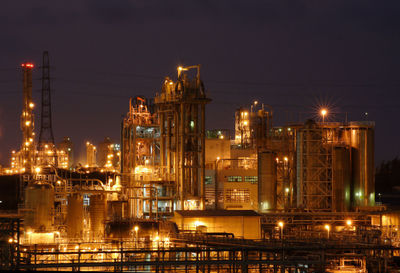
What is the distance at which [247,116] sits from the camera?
2943 inches

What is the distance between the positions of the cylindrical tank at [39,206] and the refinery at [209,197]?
70mm

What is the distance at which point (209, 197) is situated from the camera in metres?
60.9

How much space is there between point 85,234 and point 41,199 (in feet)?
14.0

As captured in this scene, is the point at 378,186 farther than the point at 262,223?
Yes

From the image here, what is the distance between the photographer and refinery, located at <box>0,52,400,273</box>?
37.7 m

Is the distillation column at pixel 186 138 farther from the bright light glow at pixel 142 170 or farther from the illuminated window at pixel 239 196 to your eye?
the illuminated window at pixel 239 196

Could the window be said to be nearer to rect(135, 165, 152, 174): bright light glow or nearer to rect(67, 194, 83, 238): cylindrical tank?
rect(135, 165, 152, 174): bright light glow

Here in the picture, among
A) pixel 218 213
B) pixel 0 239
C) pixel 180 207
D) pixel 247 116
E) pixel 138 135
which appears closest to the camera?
pixel 0 239

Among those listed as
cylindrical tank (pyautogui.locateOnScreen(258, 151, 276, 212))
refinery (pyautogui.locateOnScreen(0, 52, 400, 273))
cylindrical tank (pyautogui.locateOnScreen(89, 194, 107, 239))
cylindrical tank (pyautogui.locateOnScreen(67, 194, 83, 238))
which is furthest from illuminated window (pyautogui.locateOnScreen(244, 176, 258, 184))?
cylindrical tank (pyautogui.locateOnScreen(67, 194, 83, 238))

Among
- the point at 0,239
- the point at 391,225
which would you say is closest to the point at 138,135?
the point at 391,225

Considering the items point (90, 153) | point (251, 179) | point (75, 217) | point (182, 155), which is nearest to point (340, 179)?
point (251, 179)

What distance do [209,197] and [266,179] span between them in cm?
933

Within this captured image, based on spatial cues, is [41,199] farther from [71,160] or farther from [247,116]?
[71,160]

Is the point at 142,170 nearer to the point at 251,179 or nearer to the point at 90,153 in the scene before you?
the point at 251,179
